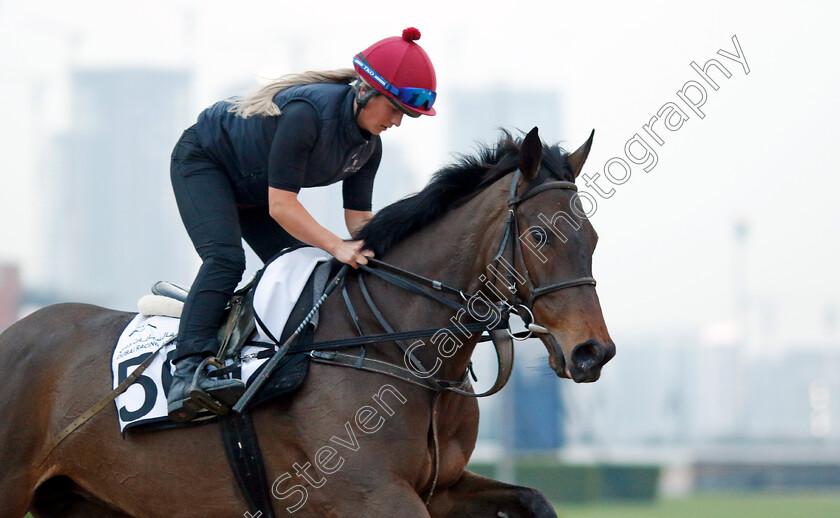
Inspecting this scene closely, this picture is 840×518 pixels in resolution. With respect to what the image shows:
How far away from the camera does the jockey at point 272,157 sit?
418 cm

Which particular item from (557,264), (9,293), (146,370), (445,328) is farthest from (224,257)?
(9,293)

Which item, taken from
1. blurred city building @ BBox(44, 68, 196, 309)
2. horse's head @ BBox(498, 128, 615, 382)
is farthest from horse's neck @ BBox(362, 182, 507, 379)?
blurred city building @ BBox(44, 68, 196, 309)

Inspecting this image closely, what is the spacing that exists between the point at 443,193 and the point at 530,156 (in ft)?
1.62

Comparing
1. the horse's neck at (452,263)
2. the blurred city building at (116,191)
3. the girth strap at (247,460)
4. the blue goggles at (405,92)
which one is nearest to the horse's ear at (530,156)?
the horse's neck at (452,263)

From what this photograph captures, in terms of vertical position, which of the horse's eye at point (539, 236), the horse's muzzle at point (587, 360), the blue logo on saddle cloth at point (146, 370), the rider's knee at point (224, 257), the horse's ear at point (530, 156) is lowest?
the blue logo on saddle cloth at point (146, 370)

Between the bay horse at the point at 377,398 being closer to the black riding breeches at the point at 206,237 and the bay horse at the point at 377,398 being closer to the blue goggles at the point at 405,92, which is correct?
the blue goggles at the point at 405,92

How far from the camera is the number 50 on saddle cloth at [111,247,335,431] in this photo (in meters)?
4.14

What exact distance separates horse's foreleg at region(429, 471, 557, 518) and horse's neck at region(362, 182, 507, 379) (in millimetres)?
679

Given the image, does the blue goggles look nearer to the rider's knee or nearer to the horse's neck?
the horse's neck

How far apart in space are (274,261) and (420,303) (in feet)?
2.46

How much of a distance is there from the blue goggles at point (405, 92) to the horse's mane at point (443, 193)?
0.33 meters

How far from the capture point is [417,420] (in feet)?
13.0

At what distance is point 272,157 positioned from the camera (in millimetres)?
4176

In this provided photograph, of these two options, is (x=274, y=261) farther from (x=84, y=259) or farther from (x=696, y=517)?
(x=84, y=259)
